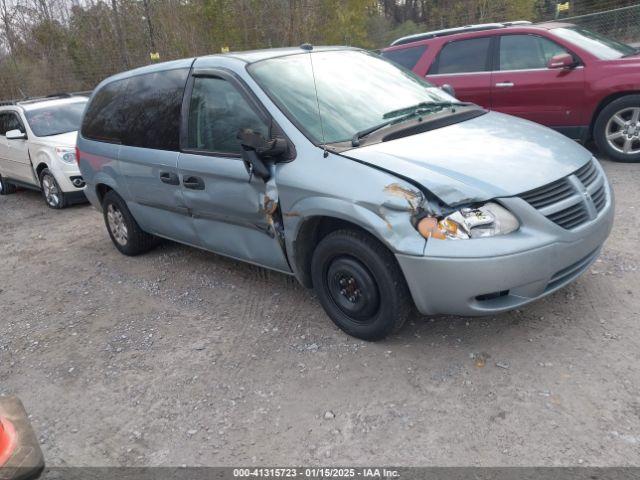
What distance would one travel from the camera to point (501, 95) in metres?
7.38

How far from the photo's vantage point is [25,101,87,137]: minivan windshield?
8852mm

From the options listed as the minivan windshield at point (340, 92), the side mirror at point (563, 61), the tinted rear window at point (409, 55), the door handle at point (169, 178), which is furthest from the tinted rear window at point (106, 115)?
the side mirror at point (563, 61)

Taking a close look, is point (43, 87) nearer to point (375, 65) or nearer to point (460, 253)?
point (375, 65)

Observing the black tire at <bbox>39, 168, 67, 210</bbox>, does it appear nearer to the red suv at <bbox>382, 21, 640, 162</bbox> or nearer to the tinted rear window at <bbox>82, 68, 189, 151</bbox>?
the tinted rear window at <bbox>82, 68, 189, 151</bbox>

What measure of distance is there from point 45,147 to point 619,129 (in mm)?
7761

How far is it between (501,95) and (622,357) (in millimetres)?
4985

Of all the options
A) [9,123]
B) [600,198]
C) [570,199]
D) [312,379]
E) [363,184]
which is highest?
[363,184]

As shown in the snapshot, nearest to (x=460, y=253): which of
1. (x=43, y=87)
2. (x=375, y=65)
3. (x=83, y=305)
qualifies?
(x=375, y=65)

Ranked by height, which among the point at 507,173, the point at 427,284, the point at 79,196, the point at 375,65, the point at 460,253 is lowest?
the point at 79,196

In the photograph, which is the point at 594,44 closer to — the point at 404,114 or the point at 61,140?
the point at 404,114

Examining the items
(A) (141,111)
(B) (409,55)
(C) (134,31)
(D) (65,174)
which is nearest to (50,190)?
(D) (65,174)

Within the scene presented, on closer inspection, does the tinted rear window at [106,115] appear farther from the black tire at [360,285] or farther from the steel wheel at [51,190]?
the steel wheel at [51,190]

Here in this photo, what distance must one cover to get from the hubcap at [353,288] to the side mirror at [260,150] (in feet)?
2.48

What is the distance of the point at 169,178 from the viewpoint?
4.55 m
